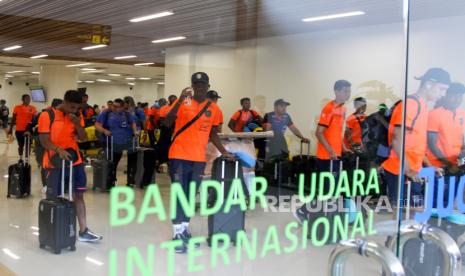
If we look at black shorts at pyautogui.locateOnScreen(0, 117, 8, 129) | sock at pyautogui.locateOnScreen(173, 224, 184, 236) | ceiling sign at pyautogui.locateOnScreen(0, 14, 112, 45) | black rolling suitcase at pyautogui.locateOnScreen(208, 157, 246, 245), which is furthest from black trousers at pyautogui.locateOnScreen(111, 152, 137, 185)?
ceiling sign at pyautogui.locateOnScreen(0, 14, 112, 45)

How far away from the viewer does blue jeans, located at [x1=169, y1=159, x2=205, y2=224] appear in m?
2.91

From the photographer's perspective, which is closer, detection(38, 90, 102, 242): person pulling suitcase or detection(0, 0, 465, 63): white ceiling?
detection(38, 90, 102, 242): person pulling suitcase

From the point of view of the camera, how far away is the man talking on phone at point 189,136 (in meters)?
2.99

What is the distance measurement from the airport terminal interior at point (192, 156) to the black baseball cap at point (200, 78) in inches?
0.6

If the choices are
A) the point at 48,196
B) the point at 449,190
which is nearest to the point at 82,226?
the point at 48,196

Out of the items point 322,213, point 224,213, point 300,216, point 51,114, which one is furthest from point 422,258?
point 51,114

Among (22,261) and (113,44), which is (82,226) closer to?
(22,261)

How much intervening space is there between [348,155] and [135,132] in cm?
230

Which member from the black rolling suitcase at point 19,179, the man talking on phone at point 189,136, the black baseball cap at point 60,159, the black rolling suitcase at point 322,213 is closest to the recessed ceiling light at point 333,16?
the black rolling suitcase at point 322,213

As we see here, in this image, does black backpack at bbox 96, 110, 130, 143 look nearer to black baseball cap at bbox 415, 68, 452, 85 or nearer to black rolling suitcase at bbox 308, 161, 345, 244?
black rolling suitcase at bbox 308, 161, 345, 244

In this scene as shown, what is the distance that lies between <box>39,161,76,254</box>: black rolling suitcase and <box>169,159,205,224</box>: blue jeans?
4.01 ft

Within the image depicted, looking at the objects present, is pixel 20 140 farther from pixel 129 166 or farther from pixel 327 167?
pixel 327 167

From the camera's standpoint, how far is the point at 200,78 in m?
3.31

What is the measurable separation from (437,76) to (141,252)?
312cm
